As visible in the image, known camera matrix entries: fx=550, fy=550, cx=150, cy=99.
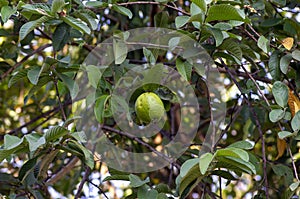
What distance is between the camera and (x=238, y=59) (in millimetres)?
1170

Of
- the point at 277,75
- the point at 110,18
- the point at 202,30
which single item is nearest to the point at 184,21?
the point at 202,30

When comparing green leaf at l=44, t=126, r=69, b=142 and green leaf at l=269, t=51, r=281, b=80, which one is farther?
green leaf at l=269, t=51, r=281, b=80

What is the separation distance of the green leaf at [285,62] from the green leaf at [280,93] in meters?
0.06

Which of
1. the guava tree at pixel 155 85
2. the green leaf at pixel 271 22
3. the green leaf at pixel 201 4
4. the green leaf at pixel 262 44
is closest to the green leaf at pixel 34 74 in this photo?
the guava tree at pixel 155 85

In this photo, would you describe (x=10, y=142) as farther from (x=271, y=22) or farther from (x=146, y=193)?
(x=271, y=22)

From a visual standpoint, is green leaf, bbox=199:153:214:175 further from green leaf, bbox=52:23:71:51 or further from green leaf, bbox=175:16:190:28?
green leaf, bbox=52:23:71:51

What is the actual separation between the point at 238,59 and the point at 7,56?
0.70 meters

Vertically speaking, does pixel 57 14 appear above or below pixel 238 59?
above

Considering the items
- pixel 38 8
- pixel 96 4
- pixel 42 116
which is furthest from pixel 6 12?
pixel 42 116

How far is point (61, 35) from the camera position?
1219mm

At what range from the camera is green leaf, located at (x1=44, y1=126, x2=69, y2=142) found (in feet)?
3.17

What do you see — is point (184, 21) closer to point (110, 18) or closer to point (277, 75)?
point (277, 75)

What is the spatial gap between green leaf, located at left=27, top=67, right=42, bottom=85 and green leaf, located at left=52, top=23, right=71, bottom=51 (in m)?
0.14

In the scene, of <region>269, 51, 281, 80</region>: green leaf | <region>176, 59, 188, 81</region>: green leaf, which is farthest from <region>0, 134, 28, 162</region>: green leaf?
<region>269, 51, 281, 80</region>: green leaf
